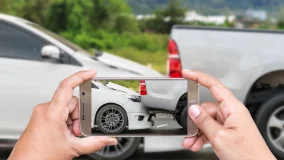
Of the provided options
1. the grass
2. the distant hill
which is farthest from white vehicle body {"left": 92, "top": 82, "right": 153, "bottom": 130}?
the distant hill

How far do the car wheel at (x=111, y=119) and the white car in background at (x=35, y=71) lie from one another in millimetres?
3543

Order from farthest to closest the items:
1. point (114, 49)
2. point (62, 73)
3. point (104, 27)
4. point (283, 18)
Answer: point (283, 18) → point (104, 27) → point (114, 49) → point (62, 73)

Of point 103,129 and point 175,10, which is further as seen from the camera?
point 175,10

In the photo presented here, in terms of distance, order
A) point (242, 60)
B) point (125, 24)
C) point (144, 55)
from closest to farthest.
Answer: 1. point (242, 60)
2. point (144, 55)
3. point (125, 24)

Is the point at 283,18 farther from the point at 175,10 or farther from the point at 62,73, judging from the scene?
the point at 62,73

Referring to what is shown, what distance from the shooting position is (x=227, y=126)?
4.39 ft

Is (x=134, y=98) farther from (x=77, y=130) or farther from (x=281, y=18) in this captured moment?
(x=281, y=18)

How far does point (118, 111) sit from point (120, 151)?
401 cm

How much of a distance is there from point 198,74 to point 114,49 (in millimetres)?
24316

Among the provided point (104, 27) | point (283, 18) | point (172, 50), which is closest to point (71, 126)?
point (172, 50)

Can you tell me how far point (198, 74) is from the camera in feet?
4.71

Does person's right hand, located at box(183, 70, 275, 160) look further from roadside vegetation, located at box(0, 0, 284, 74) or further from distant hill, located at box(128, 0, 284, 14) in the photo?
distant hill, located at box(128, 0, 284, 14)

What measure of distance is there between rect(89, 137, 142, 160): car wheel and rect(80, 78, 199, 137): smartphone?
394 centimetres

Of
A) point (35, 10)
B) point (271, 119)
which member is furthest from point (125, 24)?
point (271, 119)
